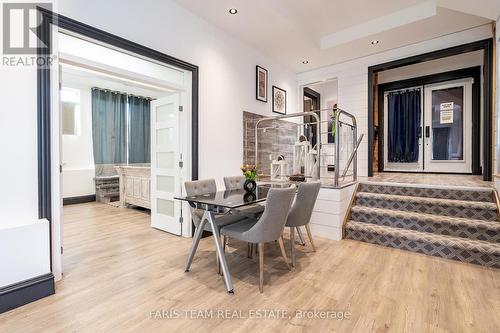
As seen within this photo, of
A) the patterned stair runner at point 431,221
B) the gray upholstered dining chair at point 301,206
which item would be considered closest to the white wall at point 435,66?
the patterned stair runner at point 431,221

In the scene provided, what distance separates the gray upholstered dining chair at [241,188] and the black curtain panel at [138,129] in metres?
4.80

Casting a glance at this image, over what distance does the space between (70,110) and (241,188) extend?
209 inches

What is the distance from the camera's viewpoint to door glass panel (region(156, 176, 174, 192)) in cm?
370

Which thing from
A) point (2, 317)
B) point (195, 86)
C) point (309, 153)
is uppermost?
point (195, 86)

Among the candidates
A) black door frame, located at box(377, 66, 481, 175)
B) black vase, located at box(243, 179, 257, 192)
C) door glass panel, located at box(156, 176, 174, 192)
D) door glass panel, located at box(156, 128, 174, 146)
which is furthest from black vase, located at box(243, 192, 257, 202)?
black door frame, located at box(377, 66, 481, 175)

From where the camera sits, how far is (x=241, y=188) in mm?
3430

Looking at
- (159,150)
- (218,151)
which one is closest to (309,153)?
(218,151)

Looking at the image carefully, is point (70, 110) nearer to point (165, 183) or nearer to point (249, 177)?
point (165, 183)

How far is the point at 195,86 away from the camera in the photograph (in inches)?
140

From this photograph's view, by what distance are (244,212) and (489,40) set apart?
4773 millimetres

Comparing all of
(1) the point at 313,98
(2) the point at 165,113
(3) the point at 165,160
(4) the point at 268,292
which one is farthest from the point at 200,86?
(1) the point at 313,98

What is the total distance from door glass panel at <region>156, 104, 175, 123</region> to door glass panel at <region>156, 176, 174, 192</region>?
889mm

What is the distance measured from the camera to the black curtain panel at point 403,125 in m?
6.36

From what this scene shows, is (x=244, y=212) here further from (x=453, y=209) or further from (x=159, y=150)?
(x=453, y=209)
